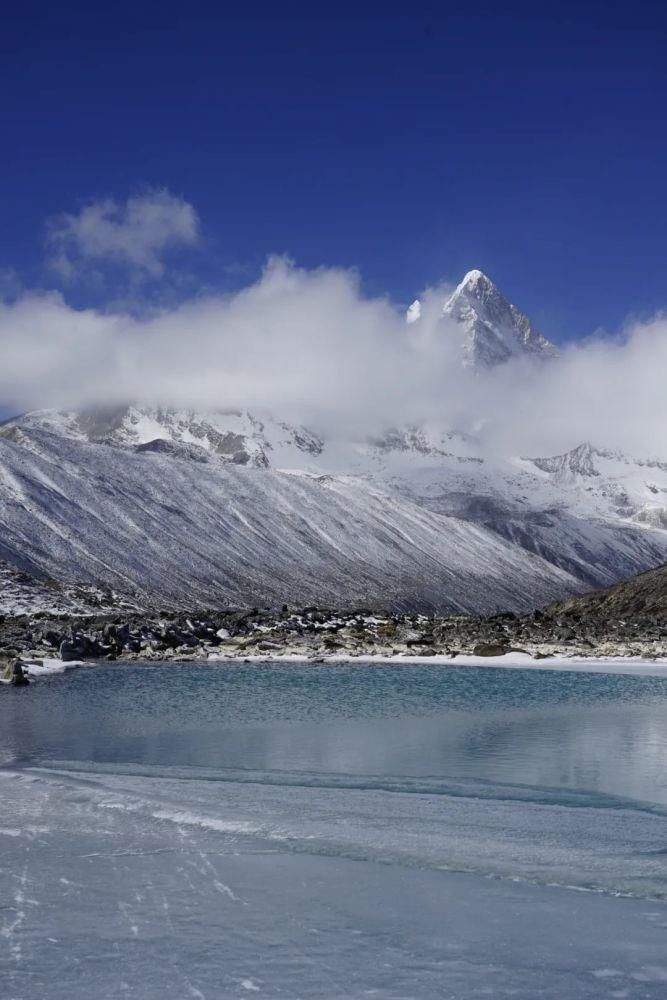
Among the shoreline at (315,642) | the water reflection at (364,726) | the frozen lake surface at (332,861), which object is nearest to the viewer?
the frozen lake surface at (332,861)

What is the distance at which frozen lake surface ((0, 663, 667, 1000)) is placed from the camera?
9.43 meters

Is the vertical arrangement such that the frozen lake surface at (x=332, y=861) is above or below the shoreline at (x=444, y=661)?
below

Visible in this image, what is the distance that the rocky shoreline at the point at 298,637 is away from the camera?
59250mm

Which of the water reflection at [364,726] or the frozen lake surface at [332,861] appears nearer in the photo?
the frozen lake surface at [332,861]

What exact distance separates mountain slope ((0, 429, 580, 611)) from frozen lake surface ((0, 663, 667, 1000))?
91.0 meters

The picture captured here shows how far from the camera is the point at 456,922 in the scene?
10.9 m

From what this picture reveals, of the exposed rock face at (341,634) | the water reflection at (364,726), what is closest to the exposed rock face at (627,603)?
the exposed rock face at (341,634)

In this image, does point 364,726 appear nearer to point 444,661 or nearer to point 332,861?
point 332,861

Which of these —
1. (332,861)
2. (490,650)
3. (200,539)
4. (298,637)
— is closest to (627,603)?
(490,650)

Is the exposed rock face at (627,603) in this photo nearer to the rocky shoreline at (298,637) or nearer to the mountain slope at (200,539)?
the rocky shoreline at (298,637)

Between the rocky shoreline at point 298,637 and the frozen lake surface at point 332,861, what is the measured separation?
2641cm

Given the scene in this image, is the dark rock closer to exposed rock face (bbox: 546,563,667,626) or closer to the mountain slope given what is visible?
exposed rock face (bbox: 546,563,667,626)

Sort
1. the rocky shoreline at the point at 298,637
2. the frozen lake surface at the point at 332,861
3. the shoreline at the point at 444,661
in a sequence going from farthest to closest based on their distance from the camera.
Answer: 1. the rocky shoreline at the point at 298,637
2. the shoreline at the point at 444,661
3. the frozen lake surface at the point at 332,861

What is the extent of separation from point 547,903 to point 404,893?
1.78m
